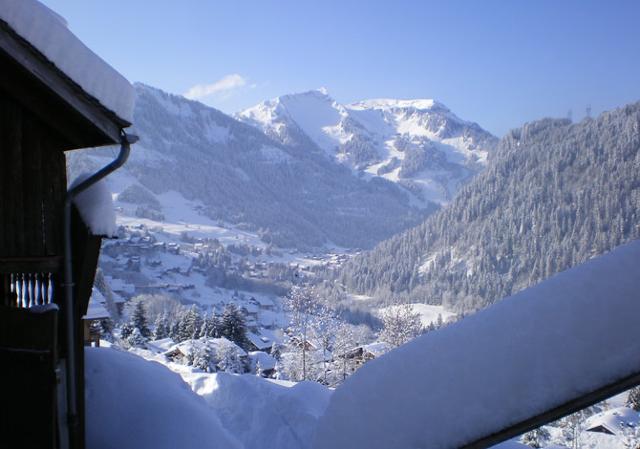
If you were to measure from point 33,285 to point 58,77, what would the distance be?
4.37ft

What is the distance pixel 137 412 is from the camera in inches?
160

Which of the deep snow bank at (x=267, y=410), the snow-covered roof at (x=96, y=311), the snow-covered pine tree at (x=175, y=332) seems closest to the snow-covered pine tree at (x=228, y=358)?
the snow-covered roof at (x=96, y=311)

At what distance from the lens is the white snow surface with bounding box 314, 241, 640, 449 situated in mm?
1145

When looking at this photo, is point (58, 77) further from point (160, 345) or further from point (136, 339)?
point (160, 345)

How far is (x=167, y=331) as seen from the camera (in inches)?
1380

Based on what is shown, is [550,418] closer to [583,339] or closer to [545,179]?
[583,339]

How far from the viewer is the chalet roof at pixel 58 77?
2.21 meters

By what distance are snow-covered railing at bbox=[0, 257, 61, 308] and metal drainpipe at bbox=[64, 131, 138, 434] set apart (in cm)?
11

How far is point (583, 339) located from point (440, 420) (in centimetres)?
40

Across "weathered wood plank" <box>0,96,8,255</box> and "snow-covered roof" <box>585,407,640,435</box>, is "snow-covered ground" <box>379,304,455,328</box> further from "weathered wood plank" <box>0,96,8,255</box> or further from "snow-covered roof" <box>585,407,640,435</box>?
"weathered wood plank" <box>0,96,8,255</box>

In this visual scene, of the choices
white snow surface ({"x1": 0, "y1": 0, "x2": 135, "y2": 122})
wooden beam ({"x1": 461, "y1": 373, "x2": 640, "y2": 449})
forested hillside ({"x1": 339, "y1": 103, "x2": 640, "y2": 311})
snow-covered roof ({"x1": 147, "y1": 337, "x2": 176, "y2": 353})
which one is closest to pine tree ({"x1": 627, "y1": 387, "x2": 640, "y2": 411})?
wooden beam ({"x1": 461, "y1": 373, "x2": 640, "y2": 449})

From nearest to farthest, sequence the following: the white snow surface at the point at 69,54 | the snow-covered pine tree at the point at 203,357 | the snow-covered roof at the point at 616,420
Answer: the white snow surface at the point at 69,54 → the snow-covered roof at the point at 616,420 → the snow-covered pine tree at the point at 203,357

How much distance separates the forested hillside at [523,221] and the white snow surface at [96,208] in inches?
3478

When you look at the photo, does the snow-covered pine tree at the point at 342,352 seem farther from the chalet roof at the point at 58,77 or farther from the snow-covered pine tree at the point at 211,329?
the chalet roof at the point at 58,77
